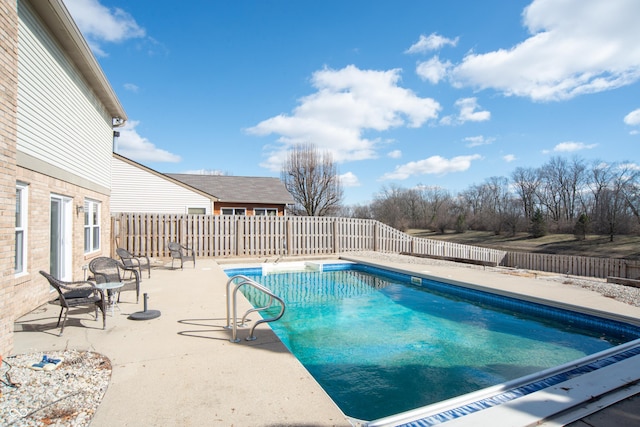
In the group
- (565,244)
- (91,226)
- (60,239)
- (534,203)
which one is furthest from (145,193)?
(534,203)

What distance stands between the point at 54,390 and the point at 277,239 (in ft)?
37.3

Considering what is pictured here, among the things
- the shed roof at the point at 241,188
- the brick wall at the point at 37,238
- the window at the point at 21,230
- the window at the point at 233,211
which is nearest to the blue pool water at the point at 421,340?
the brick wall at the point at 37,238

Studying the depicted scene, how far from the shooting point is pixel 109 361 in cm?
341

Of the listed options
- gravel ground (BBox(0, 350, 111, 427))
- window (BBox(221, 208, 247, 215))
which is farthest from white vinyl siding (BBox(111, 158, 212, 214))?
gravel ground (BBox(0, 350, 111, 427))

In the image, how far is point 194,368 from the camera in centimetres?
327

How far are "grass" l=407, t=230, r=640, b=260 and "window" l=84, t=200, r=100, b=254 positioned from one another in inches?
1123

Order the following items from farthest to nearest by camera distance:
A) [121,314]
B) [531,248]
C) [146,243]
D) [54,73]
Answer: [531,248], [146,243], [54,73], [121,314]

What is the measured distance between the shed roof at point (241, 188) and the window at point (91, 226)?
365 inches

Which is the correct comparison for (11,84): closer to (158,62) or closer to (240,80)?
(158,62)

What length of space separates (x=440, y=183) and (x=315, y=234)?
40076mm

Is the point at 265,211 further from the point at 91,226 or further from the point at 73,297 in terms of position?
the point at 73,297

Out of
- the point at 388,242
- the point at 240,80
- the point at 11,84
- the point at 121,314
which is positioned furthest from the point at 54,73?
the point at 388,242

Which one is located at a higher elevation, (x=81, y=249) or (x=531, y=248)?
(x=81, y=249)

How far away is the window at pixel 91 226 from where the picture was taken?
27.2ft
